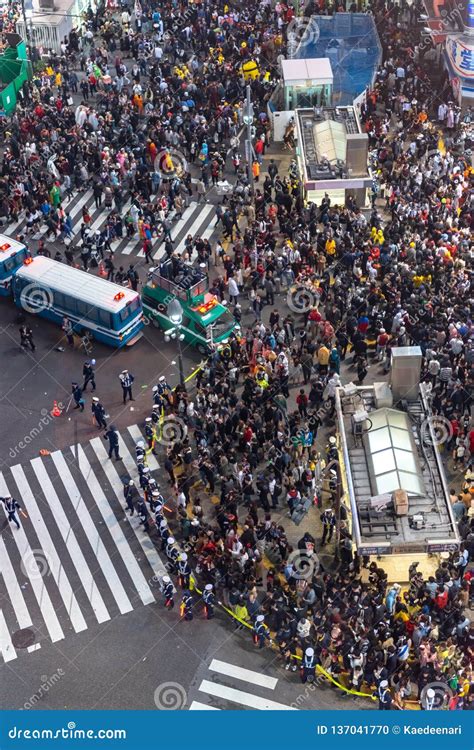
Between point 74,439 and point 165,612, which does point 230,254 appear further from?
point 165,612

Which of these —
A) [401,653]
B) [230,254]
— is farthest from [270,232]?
[401,653]

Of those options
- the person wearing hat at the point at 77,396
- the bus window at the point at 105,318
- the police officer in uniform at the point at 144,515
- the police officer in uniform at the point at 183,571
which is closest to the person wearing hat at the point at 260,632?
the police officer in uniform at the point at 183,571

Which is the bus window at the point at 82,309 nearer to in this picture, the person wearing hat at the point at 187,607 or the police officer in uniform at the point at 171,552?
the police officer in uniform at the point at 171,552

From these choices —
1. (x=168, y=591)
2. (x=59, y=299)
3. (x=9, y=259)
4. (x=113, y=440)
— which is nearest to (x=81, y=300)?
(x=59, y=299)

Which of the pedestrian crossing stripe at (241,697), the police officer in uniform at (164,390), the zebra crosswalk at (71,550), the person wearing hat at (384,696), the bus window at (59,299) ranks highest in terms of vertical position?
the bus window at (59,299)

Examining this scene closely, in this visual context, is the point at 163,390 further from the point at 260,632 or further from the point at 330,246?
the point at 260,632

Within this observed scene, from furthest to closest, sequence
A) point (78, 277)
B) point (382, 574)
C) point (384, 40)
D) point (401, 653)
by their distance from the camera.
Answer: point (384, 40)
point (78, 277)
point (382, 574)
point (401, 653)
